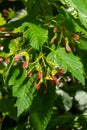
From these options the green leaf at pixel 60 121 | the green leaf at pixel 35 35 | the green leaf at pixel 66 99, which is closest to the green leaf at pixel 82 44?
the green leaf at pixel 35 35

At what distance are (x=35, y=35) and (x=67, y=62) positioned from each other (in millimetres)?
111

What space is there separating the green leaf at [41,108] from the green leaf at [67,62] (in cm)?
16

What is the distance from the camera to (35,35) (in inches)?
37.9

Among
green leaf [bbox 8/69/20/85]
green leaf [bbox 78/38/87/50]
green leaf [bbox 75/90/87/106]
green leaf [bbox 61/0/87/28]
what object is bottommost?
green leaf [bbox 75/90/87/106]

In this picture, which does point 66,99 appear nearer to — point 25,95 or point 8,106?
point 8,106

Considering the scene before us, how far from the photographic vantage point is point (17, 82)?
105 cm

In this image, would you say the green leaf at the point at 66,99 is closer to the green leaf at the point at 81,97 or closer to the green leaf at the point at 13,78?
the green leaf at the point at 81,97

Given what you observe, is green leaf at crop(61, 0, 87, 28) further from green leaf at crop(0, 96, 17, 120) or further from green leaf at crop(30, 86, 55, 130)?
green leaf at crop(0, 96, 17, 120)

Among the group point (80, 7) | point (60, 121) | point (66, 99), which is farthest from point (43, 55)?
point (66, 99)

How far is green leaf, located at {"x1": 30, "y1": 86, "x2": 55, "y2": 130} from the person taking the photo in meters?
1.11

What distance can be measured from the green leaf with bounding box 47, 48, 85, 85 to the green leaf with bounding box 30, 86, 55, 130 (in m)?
0.16

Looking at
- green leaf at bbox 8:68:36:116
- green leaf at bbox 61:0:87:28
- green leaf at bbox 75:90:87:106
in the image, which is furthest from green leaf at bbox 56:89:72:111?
green leaf at bbox 61:0:87:28

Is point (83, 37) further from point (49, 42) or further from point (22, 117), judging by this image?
point (22, 117)

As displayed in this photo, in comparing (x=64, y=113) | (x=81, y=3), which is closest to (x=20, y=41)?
(x=81, y=3)
